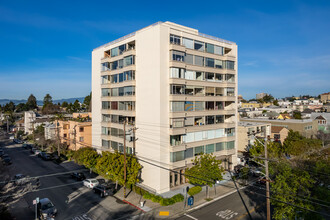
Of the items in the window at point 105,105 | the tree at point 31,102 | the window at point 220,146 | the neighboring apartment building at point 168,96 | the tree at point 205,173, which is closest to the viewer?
the tree at point 205,173

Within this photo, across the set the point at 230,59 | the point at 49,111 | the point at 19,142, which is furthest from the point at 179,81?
the point at 49,111

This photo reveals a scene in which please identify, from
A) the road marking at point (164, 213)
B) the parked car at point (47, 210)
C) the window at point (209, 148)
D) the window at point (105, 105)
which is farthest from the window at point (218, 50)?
the parked car at point (47, 210)

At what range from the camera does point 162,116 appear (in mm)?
29344

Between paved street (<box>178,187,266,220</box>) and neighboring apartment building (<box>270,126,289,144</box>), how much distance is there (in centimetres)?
3219

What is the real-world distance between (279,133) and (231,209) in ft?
124

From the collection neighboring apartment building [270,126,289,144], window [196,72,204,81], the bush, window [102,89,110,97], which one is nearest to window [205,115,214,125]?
window [196,72,204,81]

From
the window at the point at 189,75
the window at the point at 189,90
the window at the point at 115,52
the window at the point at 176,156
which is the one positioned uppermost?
the window at the point at 115,52

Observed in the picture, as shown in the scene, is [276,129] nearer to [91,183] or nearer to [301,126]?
[301,126]

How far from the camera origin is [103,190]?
27781mm

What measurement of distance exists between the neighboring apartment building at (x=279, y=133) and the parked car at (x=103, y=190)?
44183mm

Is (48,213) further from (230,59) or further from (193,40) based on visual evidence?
(230,59)

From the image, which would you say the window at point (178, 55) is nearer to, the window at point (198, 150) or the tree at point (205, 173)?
the window at point (198, 150)

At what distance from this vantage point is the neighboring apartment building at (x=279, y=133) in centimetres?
5521

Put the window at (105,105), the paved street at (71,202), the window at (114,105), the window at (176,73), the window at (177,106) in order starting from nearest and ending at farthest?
1. the paved street at (71,202)
2. the window at (176,73)
3. the window at (177,106)
4. the window at (114,105)
5. the window at (105,105)
